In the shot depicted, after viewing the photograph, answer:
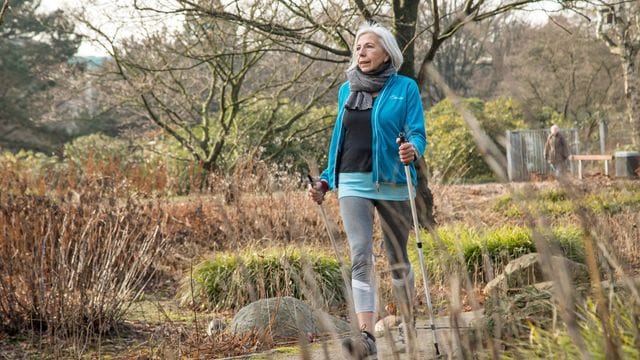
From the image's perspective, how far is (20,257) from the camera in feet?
18.7

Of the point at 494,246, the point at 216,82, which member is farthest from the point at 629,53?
the point at 494,246

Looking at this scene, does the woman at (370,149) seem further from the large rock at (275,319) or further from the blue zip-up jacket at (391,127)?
the large rock at (275,319)

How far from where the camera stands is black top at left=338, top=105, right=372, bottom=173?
4598 millimetres

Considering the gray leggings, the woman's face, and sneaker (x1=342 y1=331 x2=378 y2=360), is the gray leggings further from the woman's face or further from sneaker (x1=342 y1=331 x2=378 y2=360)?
the woman's face

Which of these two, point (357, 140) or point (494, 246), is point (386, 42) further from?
point (494, 246)

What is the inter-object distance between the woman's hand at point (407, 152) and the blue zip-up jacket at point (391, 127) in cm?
17

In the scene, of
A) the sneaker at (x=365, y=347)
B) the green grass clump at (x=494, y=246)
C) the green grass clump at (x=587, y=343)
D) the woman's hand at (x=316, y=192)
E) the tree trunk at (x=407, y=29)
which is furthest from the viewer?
the tree trunk at (x=407, y=29)

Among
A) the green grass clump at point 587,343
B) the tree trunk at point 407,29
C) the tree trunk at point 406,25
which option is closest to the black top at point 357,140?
the green grass clump at point 587,343

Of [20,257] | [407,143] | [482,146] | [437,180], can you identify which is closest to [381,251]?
[437,180]

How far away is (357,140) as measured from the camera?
15.2 ft

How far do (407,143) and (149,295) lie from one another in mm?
4496

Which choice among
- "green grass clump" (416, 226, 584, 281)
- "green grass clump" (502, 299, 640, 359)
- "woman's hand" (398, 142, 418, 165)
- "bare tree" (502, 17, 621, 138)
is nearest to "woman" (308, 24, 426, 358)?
"woman's hand" (398, 142, 418, 165)

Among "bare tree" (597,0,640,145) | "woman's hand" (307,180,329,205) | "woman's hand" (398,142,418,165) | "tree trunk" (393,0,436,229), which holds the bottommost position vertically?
"woman's hand" (307,180,329,205)

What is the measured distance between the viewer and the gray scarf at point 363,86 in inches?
183
